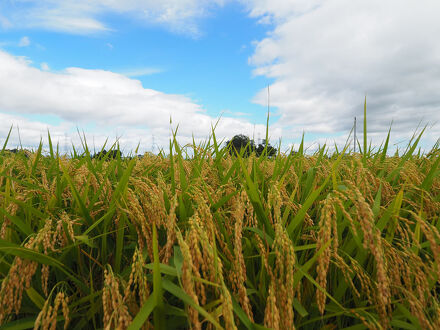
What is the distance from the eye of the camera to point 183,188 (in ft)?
5.57

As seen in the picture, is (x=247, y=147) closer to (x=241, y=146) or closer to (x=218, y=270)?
(x=241, y=146)

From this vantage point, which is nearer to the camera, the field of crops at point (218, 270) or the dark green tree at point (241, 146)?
the field of crops at point (218, 270)

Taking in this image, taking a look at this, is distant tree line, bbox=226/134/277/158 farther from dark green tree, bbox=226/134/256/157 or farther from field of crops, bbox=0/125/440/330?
field of crops, bbox=0/125/440/330

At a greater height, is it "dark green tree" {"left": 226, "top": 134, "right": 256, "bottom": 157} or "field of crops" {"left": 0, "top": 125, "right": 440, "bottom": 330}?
"dark green tree" {"left": 226, "top": 134, "right": 256, "bottom": 157}

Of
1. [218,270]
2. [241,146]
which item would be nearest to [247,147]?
[241,146]

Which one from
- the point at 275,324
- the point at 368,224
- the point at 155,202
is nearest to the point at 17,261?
the point at 155,202

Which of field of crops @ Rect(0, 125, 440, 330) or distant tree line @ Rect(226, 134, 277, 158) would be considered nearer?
field of crops @ Rect(0, 125, 440, 330)

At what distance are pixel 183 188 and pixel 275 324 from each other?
956mm

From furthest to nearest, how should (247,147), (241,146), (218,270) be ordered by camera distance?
1. (247,147)
2. (241,146)
3. (218,270)

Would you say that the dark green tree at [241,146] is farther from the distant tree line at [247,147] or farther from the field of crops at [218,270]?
the field of crops at [218,270]

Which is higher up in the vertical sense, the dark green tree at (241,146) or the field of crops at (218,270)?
the dark green tree at (241,146)

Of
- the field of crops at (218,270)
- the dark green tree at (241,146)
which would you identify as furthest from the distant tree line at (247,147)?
the field of crops at (218,270)

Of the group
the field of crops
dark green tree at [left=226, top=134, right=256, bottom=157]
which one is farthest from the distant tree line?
the field of crops

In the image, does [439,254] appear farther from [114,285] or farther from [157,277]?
[114,285]
